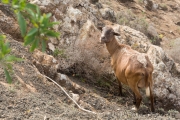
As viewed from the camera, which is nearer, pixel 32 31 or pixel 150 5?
pixel 32 31

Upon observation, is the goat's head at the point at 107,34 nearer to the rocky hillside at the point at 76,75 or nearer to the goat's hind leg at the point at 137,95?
the rocky hillside at the point at 76,75

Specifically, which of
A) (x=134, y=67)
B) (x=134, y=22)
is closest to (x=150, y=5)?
(x=134, y=22)

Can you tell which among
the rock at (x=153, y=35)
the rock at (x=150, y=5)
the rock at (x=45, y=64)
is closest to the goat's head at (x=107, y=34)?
the rock at (x=45, y=64)

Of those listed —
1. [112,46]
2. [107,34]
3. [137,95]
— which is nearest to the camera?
[137,95]

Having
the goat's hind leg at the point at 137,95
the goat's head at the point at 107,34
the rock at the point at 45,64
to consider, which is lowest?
the goat's hind leg at the point at 137,95

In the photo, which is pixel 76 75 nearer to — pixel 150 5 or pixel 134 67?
pixel 134 67

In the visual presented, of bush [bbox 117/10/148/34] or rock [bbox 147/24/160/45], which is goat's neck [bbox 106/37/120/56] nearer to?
bush [bbox 117/10/148/34]

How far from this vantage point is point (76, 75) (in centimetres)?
891

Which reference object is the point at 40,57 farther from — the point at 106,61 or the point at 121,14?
the point at 121,14

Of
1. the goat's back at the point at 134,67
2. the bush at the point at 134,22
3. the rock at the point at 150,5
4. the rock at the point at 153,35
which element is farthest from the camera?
the rock at the point at 150,5

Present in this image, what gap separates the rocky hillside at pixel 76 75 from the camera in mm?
5672

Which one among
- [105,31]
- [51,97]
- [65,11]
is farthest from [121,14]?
[51,97]

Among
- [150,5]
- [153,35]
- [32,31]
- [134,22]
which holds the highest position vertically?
[32,31]

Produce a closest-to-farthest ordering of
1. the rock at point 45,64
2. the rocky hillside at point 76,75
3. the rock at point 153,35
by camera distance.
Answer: the rocky hillside at point 76,75
the rock at point 45,64
the rock at point 153,35
